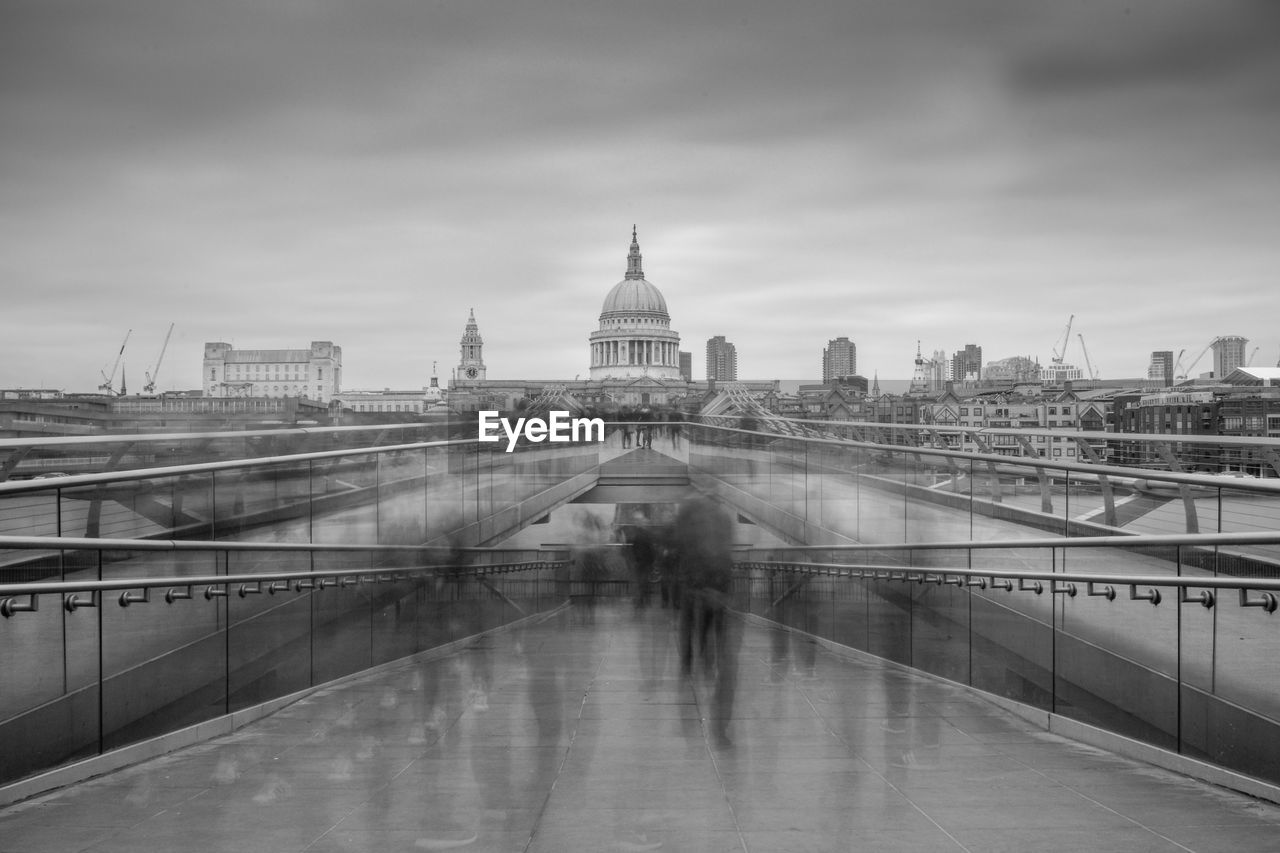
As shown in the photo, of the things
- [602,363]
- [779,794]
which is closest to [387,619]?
[779,794]

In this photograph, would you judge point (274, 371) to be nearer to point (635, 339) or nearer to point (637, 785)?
point (637, 785)

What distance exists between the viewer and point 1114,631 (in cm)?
703

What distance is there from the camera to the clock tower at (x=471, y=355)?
181m

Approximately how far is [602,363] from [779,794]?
169615mm

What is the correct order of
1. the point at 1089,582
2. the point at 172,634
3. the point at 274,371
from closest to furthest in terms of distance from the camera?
the point at 172,634
the point at 1089,582
the point at 274,371

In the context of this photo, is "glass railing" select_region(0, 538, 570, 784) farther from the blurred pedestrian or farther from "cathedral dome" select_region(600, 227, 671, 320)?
"cathedral dome" select_region(600, 227, 671, 320)

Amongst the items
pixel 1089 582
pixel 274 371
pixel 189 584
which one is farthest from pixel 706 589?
pixel 274 371

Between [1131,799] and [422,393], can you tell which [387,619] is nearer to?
[1131,799]

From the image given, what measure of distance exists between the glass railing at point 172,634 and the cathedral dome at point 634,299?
16914cm

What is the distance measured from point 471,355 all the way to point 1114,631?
181470 millimetres

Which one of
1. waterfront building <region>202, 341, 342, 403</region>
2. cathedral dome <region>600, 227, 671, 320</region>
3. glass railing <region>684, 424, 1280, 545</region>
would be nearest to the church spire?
cathedral dome <region>600, 227, 671, 320</region>

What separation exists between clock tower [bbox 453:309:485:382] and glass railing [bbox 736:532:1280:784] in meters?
173

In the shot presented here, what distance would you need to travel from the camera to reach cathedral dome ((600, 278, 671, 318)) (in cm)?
17975

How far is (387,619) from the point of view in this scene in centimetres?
1045
